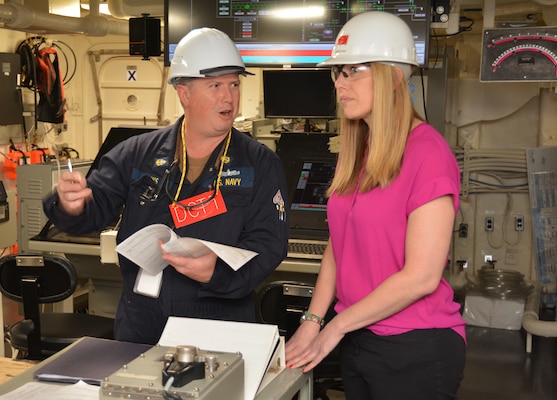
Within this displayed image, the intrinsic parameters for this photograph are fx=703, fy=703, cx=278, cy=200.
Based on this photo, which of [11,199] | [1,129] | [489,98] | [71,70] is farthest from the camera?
[71,70]

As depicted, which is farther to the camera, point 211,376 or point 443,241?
point 443,241

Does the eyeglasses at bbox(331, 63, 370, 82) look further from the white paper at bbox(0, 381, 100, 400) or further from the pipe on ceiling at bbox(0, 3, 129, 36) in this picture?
the pipe on ceiling at bbox(0, 3, 129, 36)

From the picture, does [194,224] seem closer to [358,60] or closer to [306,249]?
[358,60]

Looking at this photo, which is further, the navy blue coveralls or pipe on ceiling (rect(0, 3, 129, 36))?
pipe on ceiling (rect(0, 3, 129, 36))

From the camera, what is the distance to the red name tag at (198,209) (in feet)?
6.82

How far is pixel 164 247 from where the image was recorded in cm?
183

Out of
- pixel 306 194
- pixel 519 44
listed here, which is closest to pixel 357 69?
pixel 306 194

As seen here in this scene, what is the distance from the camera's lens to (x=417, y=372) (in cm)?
171

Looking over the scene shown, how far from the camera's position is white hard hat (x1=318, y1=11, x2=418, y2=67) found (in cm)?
174

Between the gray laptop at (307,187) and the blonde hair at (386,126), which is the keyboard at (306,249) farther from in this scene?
the blonde hair at (386,126)

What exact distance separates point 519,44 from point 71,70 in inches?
218

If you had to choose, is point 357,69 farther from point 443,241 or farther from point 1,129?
point 1,129

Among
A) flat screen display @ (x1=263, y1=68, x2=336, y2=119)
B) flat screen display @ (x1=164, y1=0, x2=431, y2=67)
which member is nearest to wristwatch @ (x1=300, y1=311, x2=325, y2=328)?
flat screen display @ (x1=164, y1=0, x2=431, y2=67)

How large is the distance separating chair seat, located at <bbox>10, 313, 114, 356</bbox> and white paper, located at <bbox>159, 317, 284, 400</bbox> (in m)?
1.46
